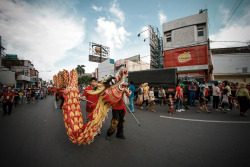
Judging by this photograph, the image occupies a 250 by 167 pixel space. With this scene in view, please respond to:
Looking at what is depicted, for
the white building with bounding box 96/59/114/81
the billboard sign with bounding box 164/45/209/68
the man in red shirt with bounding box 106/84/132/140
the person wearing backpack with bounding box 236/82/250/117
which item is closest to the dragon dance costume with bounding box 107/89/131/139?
the man in red shirt with bounding box 106/84/132/140

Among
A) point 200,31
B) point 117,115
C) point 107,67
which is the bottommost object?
point 117,115

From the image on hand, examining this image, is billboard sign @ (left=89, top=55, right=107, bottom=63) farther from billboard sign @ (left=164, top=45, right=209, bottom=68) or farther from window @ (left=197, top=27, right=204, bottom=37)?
window @ (left=197, top=27, right=204, bottom=37)

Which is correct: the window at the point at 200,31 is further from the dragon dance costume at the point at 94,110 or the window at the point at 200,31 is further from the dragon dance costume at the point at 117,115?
the dragon dance costume at the point at 117,115

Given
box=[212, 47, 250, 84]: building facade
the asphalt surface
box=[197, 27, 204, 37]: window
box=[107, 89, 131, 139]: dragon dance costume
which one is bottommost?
the asphalt surface

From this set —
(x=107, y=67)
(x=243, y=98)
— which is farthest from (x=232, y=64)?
(x=107, y=67)

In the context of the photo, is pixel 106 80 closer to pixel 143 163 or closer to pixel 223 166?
pixel 143 163

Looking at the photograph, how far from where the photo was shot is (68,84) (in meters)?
2.57

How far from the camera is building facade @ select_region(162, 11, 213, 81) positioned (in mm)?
14797

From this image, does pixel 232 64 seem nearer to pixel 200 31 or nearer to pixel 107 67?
pixel 200 31

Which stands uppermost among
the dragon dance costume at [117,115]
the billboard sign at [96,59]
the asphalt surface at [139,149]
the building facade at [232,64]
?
the billboard sign at [96,59]

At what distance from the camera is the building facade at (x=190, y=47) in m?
14.8

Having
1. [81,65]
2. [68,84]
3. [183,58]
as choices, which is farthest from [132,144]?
[81,65]

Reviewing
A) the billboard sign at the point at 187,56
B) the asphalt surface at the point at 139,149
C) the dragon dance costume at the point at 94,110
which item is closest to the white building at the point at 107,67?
the billboard sign at the point at 187,56

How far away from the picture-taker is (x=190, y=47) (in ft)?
50.9
